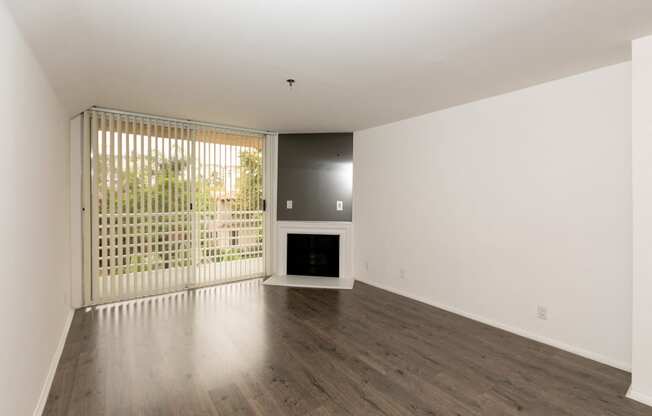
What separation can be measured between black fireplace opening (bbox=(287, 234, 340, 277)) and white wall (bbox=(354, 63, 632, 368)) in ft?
3.54

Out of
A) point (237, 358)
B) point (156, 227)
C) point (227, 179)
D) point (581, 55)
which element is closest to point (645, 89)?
point (581, 55)

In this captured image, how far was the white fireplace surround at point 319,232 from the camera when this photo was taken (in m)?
5.58

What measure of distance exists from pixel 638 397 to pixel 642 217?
4.13 ft

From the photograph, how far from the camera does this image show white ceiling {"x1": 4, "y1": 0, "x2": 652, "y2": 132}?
1.86 meters

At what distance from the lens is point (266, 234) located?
566 cm

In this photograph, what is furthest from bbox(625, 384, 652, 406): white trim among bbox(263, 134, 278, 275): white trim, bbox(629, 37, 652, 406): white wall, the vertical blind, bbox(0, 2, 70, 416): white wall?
the vertical blind

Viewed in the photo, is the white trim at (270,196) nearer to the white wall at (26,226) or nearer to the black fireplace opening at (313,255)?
the black fireplace opening at (313,255)

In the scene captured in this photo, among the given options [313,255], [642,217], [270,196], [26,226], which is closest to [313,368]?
[26,226]

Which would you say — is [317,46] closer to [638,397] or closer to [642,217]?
[642,217]

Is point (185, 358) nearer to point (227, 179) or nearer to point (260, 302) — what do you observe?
point (260, 302)

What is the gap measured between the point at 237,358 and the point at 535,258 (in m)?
3.01

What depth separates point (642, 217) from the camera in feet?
7.54

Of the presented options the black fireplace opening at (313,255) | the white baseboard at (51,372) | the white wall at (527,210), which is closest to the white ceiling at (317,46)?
the white wall at (527,210)

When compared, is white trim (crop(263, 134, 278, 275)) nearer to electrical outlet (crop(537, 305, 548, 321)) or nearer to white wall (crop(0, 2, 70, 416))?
white wall (crop(0, 2, 70, 416))
